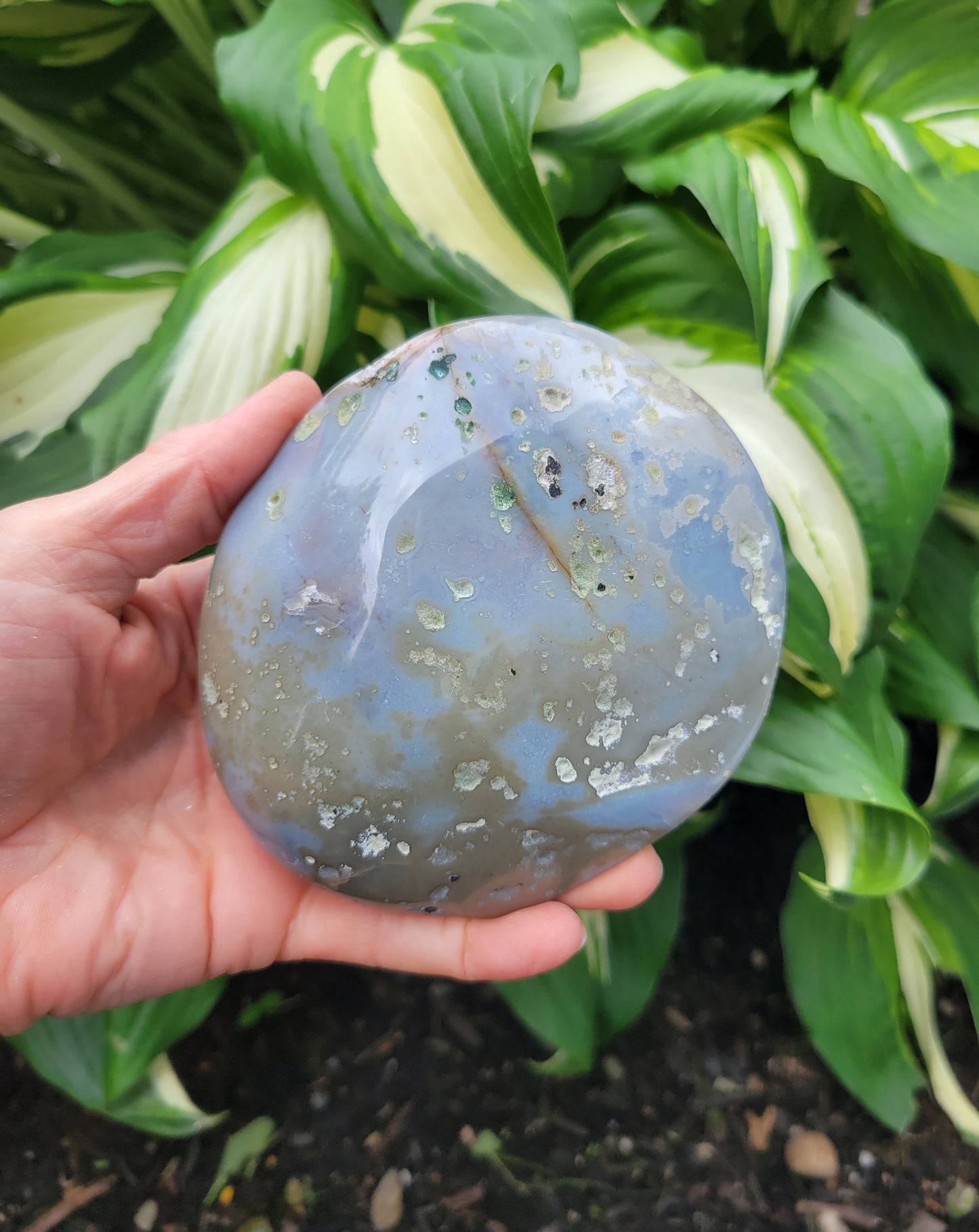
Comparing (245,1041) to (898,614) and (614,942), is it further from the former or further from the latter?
(898,614)

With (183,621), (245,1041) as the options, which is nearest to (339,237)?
(183,621)

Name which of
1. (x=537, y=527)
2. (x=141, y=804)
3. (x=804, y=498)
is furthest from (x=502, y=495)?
(x=141, y=804)

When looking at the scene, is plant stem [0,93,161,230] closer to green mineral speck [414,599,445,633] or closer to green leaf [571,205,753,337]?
green leaf [571,205,753,337]

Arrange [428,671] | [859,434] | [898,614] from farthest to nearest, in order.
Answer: [898,614] → [859,434] → [428,671]

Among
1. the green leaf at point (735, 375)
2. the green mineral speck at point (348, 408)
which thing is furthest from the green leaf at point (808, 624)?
the green mineral speck at point (348, 408)

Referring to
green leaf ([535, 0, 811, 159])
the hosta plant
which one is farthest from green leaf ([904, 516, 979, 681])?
green leaf ([535, 0, 811, 159])

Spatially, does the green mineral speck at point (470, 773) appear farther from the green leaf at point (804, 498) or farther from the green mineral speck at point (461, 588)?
the green leaf at point (804, 498)
